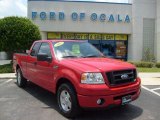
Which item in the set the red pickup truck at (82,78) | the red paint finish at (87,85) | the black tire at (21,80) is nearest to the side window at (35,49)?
the red pickup truck at (82,78)

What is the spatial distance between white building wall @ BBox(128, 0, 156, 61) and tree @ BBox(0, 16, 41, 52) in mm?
12142

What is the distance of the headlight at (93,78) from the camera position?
5965 millimetres

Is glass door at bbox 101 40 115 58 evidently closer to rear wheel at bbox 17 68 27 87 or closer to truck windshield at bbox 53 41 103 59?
rear wheel at bbox 17 68 27 87

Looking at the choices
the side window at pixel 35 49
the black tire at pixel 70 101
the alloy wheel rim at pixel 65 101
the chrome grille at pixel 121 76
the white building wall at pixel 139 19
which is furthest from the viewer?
the white building wall at pixel 139 19

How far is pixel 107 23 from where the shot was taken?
2562 cm

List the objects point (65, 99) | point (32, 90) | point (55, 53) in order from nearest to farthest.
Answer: point (65, 99) → point (55, 53) → point (32, 90)

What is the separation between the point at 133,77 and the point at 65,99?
169 centimetres

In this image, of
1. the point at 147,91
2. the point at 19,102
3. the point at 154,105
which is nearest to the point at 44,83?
the point at 19,102

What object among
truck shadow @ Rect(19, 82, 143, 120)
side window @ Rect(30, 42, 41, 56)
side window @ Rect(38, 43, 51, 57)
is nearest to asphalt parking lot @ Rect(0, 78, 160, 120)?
truck shadow @ Rect(19, 82, 143, 120)

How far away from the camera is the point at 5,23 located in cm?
1641

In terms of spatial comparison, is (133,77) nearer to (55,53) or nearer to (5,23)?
(55,53)

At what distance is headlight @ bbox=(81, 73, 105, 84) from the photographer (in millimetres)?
5965

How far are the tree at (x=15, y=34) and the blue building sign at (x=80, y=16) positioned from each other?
803 centimetres

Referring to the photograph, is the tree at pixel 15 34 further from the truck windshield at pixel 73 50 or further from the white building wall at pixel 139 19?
the white building wall at pixel 139 19
